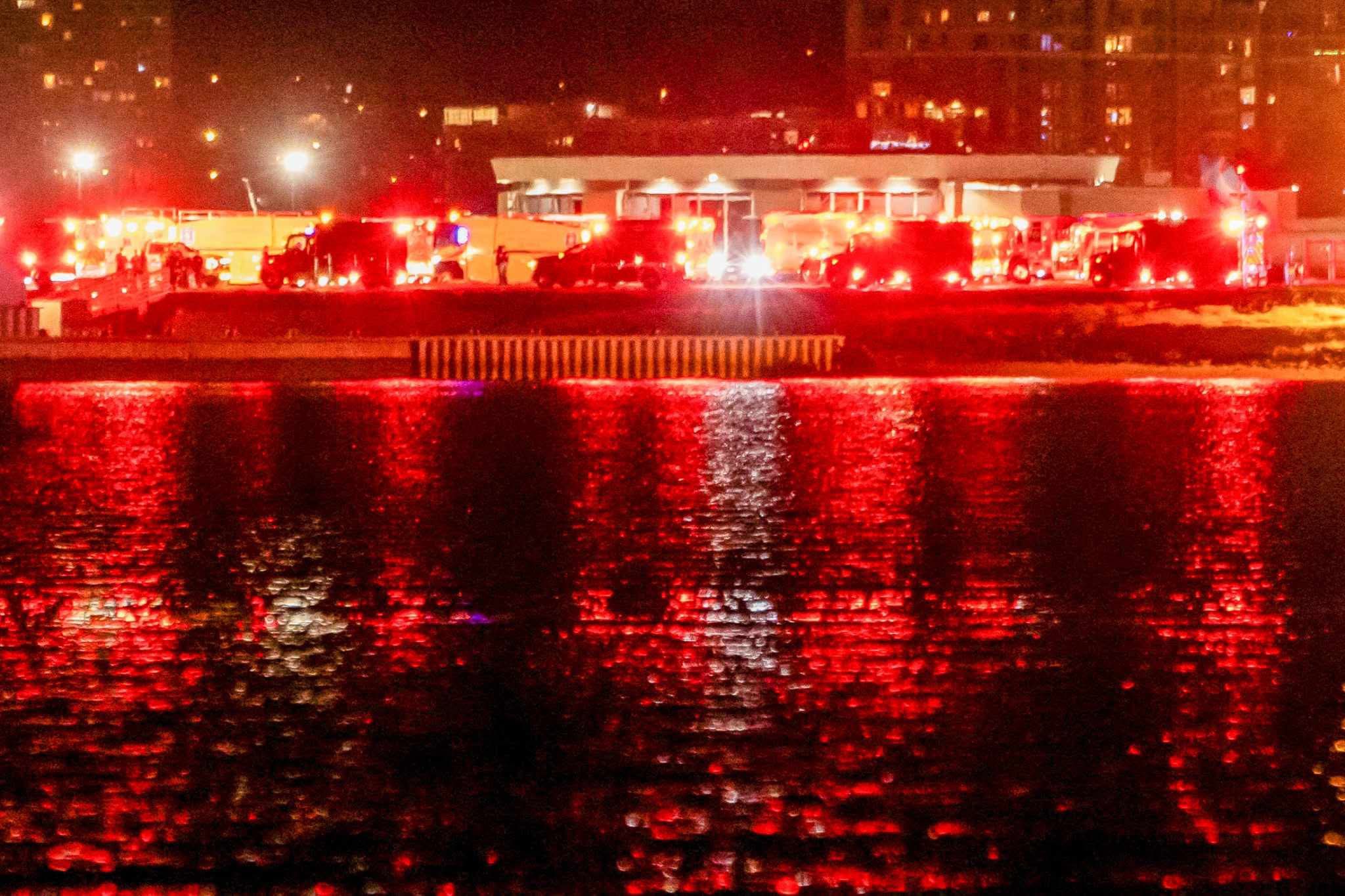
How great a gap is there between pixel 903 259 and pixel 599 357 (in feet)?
53.0

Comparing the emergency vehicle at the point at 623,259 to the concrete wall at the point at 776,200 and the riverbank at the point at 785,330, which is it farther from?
the concrete wall at the point at 776,200

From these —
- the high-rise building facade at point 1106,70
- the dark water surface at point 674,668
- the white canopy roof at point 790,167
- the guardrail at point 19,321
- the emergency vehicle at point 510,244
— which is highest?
the high-rise building facade at point 1106,70

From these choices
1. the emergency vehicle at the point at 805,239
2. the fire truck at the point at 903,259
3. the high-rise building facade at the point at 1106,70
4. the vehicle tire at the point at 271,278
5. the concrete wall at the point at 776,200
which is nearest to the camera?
the fire truck at the point at 903,259

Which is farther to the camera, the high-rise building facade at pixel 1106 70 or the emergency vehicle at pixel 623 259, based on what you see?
the high-rise building facade at pixel 1106 70

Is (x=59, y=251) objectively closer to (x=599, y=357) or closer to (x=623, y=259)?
(x=623, y=259)

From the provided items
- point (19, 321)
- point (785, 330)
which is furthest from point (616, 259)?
point (19, 321)

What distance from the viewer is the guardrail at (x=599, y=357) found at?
33.5m

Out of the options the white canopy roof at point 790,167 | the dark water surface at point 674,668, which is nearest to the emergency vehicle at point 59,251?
the dark water surface at point 674,668

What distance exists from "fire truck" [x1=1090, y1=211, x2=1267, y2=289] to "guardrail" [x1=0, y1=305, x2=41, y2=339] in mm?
25407

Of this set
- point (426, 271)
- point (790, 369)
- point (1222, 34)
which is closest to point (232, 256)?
point (426, 271)

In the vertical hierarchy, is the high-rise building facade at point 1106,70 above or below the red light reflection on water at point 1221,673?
above

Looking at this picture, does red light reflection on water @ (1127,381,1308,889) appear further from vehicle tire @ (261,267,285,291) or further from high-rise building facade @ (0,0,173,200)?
high-rise building facade @ (0,0,173,200)

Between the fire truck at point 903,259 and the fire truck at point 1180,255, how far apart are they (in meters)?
3.72

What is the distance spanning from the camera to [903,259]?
1890 inches
